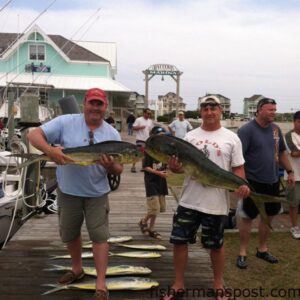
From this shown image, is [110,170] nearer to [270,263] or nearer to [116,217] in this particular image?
[270,263]

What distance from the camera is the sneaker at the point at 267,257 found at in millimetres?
5303

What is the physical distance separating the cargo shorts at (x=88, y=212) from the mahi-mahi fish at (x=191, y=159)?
0.67 metres

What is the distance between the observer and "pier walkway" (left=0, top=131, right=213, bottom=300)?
13.1ft

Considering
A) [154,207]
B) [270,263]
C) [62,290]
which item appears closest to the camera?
[62,290]

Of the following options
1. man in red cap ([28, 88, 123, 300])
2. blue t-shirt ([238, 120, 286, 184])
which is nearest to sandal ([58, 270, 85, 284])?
man in red cap ([28, 88, 123, 300])

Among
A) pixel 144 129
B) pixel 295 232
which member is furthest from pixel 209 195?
pixel 144 129

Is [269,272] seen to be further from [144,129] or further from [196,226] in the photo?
[144,129]

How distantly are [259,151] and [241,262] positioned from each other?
132 cm

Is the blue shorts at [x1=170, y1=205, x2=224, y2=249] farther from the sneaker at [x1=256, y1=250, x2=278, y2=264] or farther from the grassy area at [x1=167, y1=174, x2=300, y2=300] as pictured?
the sneaker at [x1=256, y1=250, x2=278, y2=264]

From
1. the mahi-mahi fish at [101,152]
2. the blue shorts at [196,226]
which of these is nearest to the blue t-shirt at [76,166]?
the mahi-mahi fish at [101,152]

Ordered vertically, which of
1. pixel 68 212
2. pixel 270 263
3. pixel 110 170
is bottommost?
pixel 270 263

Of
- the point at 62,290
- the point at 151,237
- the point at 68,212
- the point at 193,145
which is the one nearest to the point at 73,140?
the point at 68,212

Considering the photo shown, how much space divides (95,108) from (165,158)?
2.37 feet

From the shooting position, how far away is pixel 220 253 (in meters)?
3.77
